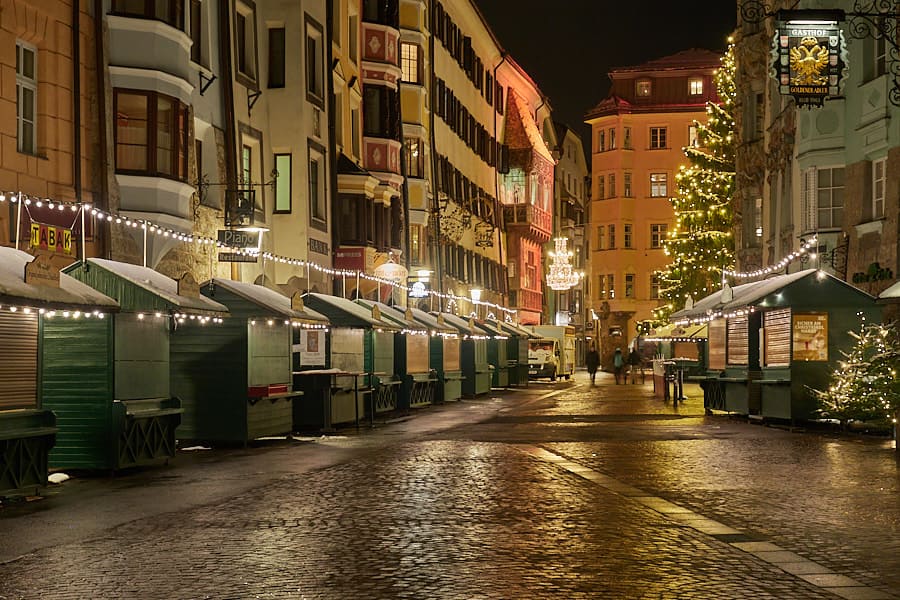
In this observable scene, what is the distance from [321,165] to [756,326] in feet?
41.6

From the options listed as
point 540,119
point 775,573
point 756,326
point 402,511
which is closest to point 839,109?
point 756,326

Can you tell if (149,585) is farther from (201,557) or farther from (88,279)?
(88,279)

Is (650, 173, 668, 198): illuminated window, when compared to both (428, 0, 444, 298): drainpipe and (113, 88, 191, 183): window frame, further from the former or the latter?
(113, 88, 191, 183): window frame

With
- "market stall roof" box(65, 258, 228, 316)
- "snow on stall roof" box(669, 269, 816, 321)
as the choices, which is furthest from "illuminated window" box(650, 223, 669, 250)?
"market stall roof" box(65, 258, 228, 316)

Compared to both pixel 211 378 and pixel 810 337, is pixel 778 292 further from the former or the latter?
pixel 211 378

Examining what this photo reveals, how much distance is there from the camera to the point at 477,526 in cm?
1323

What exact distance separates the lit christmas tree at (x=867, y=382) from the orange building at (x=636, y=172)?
8066cm

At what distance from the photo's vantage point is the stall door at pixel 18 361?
16.4m

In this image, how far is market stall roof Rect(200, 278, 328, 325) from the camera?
25000mm

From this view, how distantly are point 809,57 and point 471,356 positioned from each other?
2447cm

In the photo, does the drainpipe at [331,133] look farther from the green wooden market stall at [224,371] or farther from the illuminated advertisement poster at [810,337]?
the green wooden market stall at [224,371]

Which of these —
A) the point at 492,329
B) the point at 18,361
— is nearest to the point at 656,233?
the point at 492,329

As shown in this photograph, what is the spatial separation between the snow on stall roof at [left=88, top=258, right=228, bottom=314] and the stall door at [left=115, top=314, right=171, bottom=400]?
41 centimetres

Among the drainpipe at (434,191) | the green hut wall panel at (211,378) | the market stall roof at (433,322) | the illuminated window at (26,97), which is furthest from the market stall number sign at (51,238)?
the drainpipe at (434,191)
